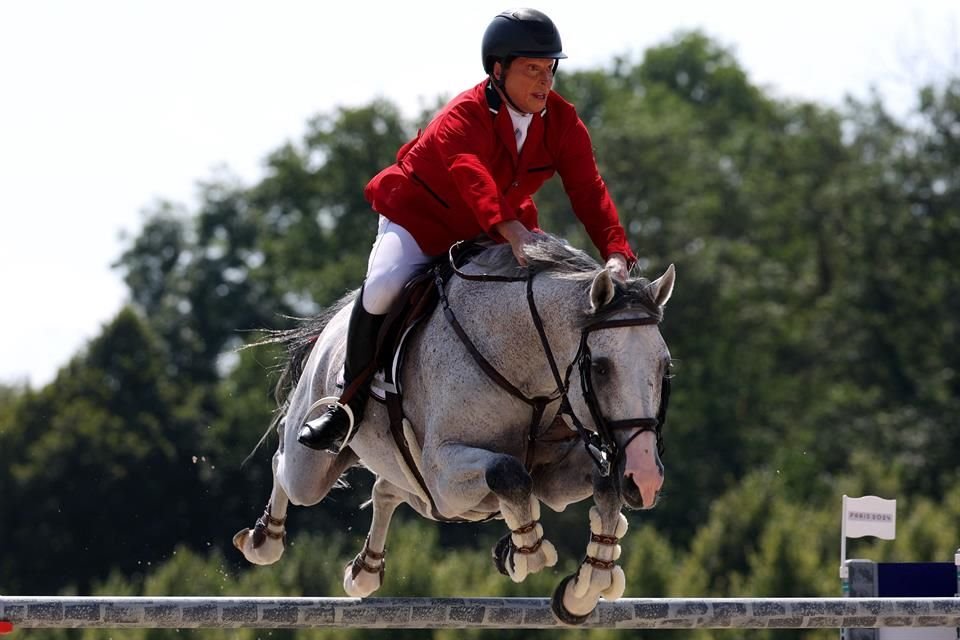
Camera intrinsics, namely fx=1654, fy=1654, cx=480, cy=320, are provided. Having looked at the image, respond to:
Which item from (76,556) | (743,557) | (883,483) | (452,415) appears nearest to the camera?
(452,415)

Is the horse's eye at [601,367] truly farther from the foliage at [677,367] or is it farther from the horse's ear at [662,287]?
the foliage at [677,367]

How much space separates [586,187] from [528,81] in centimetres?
55

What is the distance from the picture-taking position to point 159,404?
113ft

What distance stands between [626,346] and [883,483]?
64.8 ft

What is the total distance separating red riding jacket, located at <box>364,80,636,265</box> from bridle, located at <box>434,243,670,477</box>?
0.36m

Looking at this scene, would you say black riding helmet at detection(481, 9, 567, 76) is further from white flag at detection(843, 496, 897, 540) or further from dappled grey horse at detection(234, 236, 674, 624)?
white flag at detection(843, 496, 897, 540)

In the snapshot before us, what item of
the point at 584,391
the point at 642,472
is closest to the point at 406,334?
the point at 584,391

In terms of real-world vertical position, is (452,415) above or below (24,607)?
above

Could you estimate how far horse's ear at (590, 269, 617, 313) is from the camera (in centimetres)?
599

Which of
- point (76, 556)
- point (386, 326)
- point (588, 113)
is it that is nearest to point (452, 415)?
point (386, 326)

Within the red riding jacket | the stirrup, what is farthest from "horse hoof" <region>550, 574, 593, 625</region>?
the stirrup

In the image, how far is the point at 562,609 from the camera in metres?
5.99

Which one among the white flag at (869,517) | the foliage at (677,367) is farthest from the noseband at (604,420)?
the foliage at (677,367)

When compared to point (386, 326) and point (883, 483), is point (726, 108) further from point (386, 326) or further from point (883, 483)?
point (386, 326)
